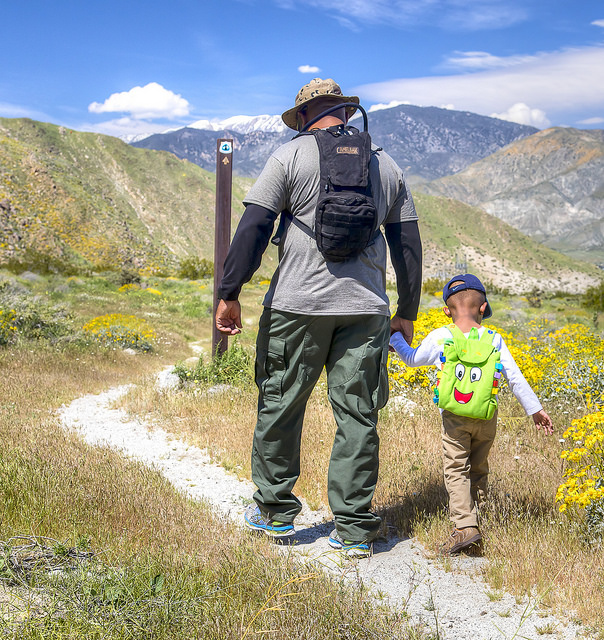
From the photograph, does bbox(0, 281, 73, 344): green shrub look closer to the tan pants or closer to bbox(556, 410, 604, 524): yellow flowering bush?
the tan pants

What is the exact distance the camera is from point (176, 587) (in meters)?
2.13

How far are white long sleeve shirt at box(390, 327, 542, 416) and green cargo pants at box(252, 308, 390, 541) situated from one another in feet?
0.57

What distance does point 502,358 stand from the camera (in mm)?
2865

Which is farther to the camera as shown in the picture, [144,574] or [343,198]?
[343,198]

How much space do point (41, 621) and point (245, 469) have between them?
254cm

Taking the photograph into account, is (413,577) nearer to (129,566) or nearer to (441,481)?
(129,566)

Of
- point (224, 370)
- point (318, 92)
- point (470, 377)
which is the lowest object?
point (224, 370)

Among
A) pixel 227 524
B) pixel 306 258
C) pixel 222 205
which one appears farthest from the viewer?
pixel 222 205

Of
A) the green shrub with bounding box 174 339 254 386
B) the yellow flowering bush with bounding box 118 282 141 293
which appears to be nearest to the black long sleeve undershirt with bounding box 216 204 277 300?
the green shrub with bounding box 174 339 254 386

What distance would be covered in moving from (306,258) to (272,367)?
1.93 ft

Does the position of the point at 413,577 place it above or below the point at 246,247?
below

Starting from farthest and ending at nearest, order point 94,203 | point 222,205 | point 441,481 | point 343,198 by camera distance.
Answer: point 94,203 < point 222,205 < point 441,481 < point 343,198

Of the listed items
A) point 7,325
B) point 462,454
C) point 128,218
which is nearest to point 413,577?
point 462,454

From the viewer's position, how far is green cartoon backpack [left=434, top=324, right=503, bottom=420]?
2795mm
